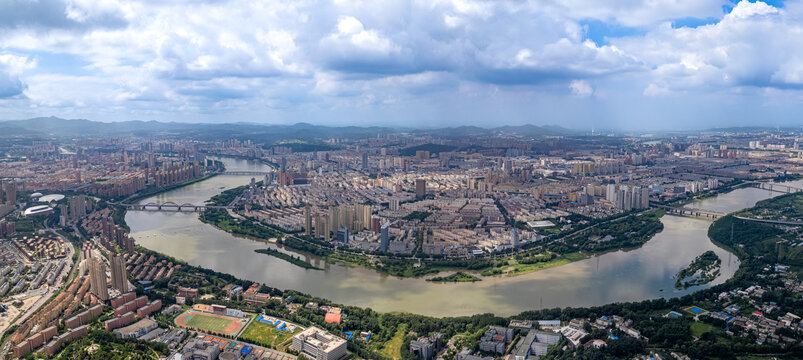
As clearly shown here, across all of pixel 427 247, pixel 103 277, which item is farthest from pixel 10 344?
pixel 427 247

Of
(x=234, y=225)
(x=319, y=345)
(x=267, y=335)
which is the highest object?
(x=234, y=225)

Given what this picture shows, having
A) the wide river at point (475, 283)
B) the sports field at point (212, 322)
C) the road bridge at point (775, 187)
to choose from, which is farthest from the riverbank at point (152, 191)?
the road bridge at point (775, 187)

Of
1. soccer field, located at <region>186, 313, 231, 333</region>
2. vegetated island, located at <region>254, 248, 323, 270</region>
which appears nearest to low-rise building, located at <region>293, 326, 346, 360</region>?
soccer field, located at <region>186, 313, 231, 333</region>

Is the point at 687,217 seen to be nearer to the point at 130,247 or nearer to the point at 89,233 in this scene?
the point at 130,247

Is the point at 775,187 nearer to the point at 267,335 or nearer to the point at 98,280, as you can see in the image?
the point at 267,335

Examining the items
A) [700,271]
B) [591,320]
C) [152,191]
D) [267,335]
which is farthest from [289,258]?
[152,191]
